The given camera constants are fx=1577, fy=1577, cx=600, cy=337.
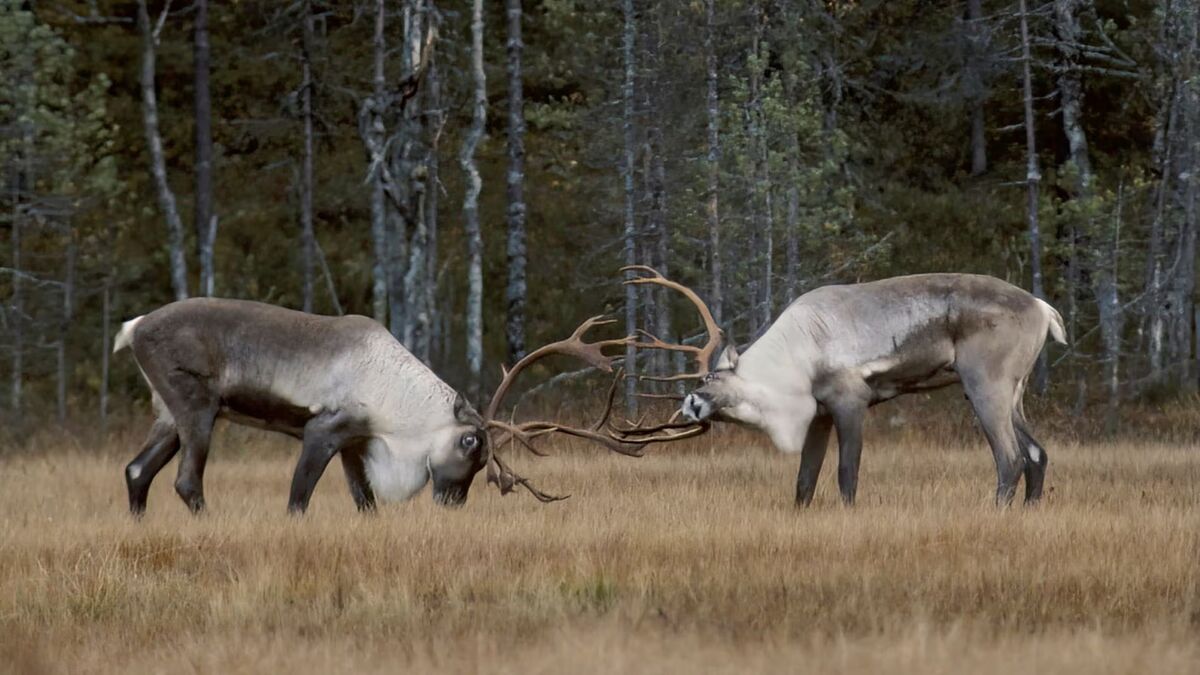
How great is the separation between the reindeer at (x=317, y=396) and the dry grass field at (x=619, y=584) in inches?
16.0

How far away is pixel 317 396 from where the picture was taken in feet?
34.1

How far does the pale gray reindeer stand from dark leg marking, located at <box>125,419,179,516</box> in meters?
3.38

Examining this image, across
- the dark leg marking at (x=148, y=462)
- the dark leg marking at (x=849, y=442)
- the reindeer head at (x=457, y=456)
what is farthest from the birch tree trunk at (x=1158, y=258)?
the dark leg marking at (x=148, y=462)

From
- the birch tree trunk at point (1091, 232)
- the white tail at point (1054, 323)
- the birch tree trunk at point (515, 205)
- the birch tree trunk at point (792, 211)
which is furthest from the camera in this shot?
the birch tree trunk at point (515, 205)

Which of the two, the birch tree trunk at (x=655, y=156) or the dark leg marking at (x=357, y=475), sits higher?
the birch tree trunk at (x=655, y=156)

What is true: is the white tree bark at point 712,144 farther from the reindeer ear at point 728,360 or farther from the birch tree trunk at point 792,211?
the reindeer ear at point 728,360

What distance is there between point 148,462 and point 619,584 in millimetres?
4567

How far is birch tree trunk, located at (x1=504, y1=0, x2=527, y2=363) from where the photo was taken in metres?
20.0

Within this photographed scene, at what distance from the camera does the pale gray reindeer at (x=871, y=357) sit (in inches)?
419

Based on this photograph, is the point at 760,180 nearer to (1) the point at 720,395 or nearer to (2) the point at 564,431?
(1) the point at 720,395

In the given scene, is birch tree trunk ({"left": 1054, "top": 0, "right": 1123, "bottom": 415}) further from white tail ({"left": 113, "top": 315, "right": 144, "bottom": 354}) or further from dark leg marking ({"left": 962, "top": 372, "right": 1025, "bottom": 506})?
white tail ({"left": 113, "top": 315, "right": 144, "bottom": 354})

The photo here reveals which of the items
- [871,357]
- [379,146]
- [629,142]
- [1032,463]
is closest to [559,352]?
[871,357]

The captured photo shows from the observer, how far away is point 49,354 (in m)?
25.5

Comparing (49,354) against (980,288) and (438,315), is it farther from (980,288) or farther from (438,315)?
(980,288)
